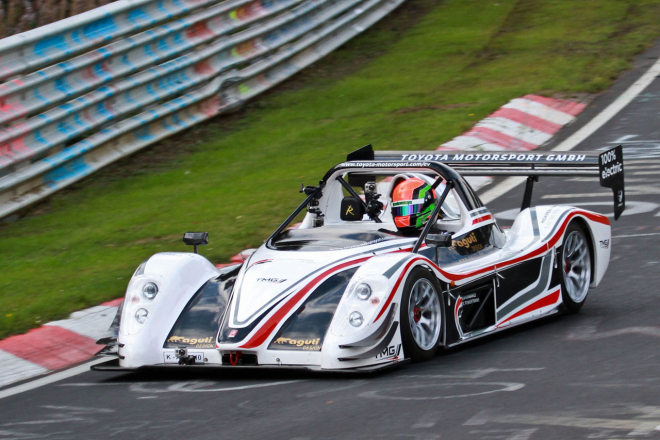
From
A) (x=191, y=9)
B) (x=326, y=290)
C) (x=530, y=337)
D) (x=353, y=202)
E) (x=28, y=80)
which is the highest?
(x=191, y=9)

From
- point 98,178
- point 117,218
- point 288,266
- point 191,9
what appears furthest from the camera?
point 191,9

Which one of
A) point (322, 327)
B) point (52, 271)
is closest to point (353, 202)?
point (322, 327)

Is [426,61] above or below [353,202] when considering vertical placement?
above

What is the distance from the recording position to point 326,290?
6434 millimetres

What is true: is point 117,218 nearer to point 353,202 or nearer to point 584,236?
point 353,202

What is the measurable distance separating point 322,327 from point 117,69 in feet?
25.2

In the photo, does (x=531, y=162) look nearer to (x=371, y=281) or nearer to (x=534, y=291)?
(x=534, y=291)

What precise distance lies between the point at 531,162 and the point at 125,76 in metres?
6.67

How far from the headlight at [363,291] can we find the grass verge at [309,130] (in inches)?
112

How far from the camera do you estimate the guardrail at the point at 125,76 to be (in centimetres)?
1148

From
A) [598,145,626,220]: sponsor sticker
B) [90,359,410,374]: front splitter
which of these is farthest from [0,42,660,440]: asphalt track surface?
[598,145,626,220]: sponsor sticker

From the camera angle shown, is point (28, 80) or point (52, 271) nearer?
point (52, 271)

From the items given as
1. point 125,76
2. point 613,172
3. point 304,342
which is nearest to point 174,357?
point 304,342

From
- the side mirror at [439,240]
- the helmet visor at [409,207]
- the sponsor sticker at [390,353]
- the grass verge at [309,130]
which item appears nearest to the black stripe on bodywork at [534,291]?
the side mirror at [439,240]
